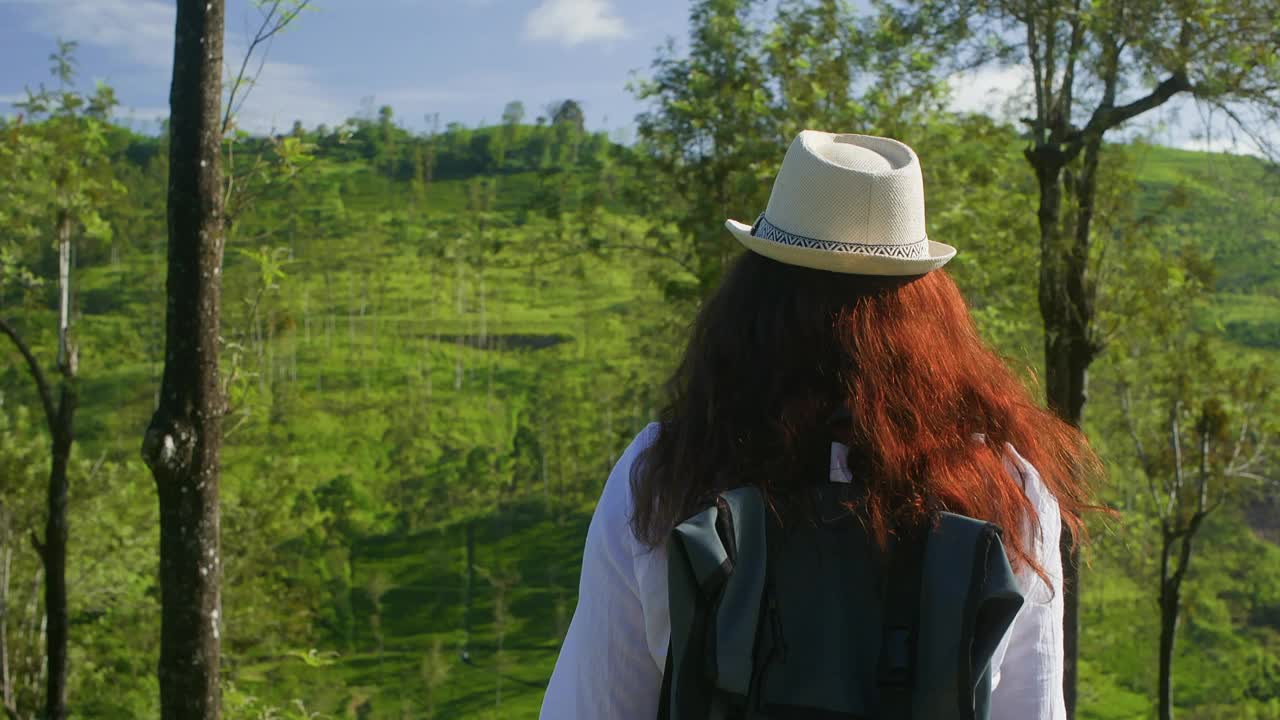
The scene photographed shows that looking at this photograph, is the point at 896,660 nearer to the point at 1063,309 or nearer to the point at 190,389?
the point at 190,389

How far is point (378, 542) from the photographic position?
61375 mm

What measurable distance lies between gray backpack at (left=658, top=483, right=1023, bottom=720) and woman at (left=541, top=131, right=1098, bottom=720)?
0.06 m

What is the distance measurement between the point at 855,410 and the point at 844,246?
251 mm

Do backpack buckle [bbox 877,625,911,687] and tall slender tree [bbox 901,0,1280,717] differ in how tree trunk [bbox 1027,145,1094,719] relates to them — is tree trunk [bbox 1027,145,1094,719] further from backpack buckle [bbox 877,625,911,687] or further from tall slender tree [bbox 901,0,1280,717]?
backpack buckle [bbox 877,625,911,687]

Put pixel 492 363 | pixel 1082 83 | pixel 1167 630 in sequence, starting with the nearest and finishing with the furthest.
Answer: pixel 1082 83, pixel 1167 630, pixel 492 363

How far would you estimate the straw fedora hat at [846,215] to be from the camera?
144cm

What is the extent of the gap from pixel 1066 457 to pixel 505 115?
334 ft

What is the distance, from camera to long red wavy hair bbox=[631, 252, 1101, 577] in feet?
4.36

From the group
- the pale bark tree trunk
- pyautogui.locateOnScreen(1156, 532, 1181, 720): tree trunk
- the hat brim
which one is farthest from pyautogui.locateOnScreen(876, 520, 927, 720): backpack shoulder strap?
pyautogui.locateOnScreen(1156, 532, 1181, 720): tree trunk

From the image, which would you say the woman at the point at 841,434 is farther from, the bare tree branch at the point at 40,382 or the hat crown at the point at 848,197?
the bare tree branch at the point at 40,382

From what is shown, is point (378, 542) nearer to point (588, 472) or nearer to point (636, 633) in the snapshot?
point (588, 472)

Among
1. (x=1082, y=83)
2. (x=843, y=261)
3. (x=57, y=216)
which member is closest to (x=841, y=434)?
(x=843, y=261)

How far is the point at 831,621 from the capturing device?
1.23 meters

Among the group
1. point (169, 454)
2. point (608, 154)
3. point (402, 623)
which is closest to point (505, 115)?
point (402, 623)
